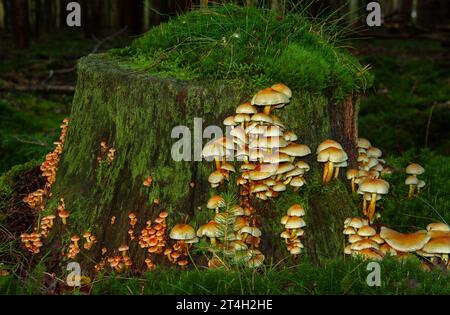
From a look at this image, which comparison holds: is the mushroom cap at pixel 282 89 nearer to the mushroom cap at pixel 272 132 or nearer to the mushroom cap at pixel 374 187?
the mushroom cap at pixel 272 132

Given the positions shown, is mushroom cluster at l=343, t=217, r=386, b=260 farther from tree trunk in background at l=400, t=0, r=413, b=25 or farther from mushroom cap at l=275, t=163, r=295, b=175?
tree trunk in background at l=400, t=0, r=413, b=25

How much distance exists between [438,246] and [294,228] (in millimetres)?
1094

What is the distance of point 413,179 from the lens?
5.95m

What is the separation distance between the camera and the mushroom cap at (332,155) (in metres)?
4.45

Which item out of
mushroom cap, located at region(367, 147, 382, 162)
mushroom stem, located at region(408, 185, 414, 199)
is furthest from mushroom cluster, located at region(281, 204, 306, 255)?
mushroom stem, located at region(408, 185, 414, 199)

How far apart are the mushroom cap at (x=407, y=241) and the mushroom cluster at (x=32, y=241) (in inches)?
117

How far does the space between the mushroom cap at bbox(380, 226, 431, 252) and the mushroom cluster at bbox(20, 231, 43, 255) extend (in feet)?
9.76

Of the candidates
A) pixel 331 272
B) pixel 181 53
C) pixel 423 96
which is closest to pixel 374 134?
pixel 423 96

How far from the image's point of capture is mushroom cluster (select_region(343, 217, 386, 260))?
419 centimetres

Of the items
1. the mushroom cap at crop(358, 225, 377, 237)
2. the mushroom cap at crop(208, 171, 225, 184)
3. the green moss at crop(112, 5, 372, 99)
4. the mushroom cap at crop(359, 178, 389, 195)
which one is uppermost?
the green moss at crop(112, 5, 372, 99)

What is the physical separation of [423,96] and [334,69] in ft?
27.2

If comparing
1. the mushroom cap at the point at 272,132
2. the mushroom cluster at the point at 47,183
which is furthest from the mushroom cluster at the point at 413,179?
the mushroom cluster at the point at 47,183

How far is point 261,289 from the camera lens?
364cm

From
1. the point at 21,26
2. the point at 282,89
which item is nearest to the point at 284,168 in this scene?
the point at 282,89
